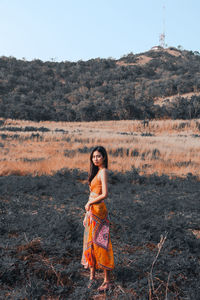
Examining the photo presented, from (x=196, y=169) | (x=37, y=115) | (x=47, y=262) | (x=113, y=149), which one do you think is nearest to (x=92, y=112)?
(x=37, y=115)

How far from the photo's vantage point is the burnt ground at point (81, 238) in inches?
135

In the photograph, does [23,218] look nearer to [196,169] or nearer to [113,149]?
[196,169]

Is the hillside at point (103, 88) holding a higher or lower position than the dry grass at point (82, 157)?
higher

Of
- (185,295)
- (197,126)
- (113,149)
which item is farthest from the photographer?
(197,126)

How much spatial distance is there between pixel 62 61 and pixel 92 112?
38773mm

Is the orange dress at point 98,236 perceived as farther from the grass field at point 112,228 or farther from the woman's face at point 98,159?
the grass field at point 112,228

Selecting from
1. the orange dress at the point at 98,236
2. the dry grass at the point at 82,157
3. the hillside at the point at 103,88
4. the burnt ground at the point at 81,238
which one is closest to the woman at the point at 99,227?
the orange dress at the point at 98,236

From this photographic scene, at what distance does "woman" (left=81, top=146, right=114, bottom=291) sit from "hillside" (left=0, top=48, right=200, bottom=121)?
118 feet

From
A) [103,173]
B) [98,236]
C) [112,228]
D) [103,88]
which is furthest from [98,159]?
[103,88]

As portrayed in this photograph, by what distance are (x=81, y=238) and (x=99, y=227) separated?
1.66 meters

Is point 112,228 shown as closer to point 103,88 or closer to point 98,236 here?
point 98,236

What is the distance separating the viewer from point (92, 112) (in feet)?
138

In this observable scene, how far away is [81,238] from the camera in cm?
489

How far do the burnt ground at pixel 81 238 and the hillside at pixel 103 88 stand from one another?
32161mm
